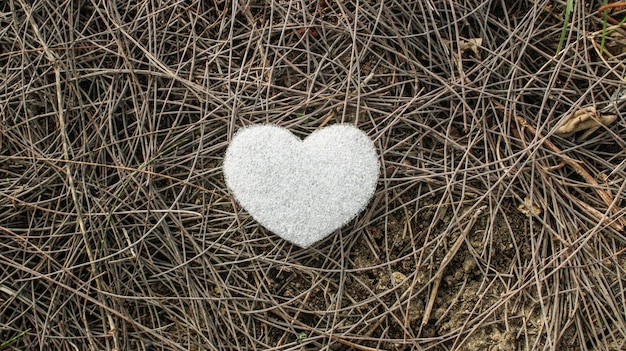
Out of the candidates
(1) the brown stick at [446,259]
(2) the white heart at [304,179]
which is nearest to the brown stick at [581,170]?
(1) the brown stick at [446,259]

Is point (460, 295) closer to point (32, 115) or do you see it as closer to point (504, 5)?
point (504, 5)

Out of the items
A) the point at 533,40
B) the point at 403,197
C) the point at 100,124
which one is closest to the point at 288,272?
the point at 403,197

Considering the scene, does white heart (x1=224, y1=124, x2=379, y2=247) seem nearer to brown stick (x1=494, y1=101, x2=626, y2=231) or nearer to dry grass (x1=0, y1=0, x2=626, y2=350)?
dry grass (x1=0, y1=0, x2=626, y2=350)

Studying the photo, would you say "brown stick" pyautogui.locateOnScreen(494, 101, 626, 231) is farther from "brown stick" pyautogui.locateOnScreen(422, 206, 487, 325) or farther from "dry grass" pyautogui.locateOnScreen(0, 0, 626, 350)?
"brown stick" pyautogui.locateOnScreen(422, 206, 487, 325)

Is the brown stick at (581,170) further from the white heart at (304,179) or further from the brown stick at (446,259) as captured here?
the white heart at (304,179)

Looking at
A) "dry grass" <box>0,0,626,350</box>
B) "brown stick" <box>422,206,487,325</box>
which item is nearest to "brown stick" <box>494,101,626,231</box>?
"dry grass" <box>0,0,626,350</box>

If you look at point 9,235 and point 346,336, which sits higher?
point 9,235

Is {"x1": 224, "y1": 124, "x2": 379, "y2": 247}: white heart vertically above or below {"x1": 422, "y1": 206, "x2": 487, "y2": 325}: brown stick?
above
